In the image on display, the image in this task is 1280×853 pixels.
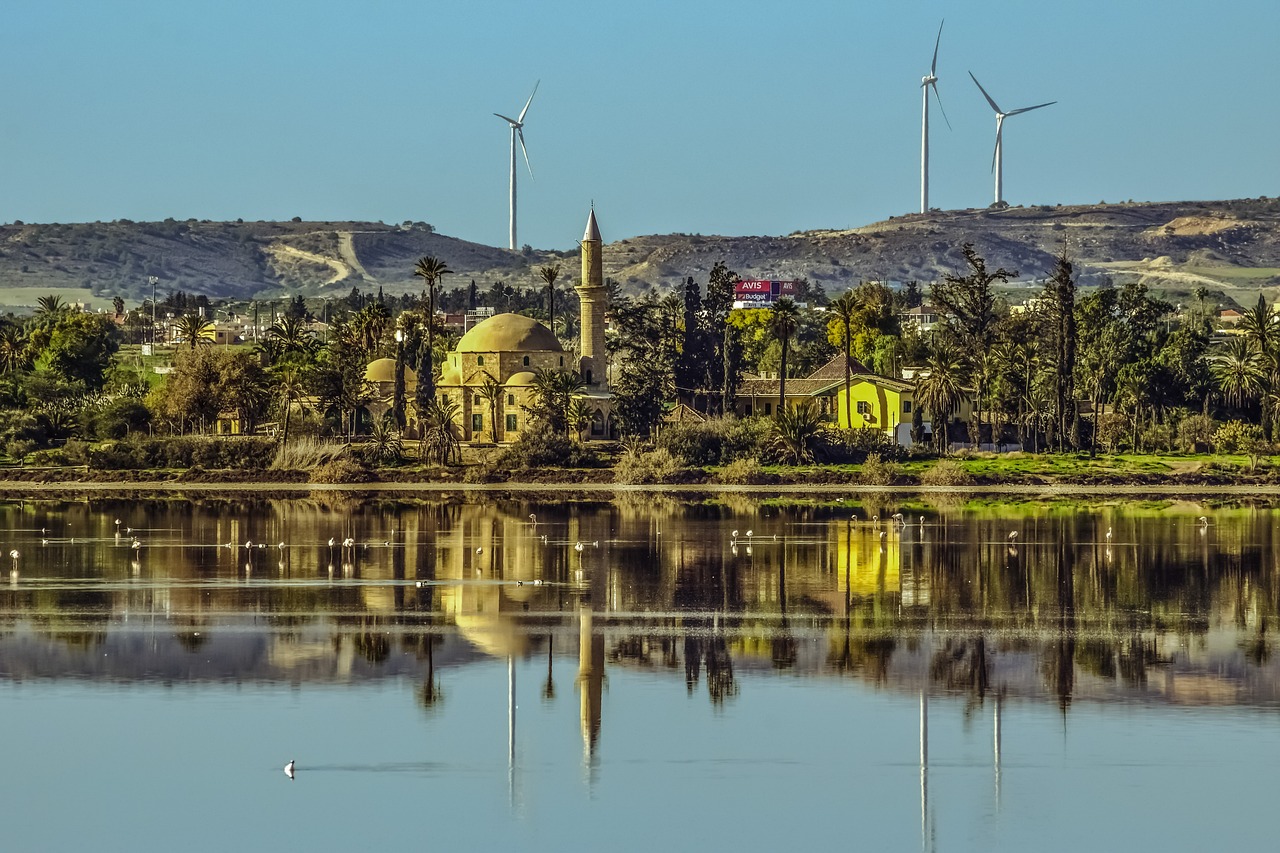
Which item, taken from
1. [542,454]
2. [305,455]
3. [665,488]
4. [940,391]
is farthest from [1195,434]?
[305,455]

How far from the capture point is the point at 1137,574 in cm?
6322

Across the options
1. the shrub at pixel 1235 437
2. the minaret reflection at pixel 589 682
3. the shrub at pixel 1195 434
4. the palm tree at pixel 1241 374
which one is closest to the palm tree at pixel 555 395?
the shrub at pixel 1195 434

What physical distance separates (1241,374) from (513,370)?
4277 centimetres

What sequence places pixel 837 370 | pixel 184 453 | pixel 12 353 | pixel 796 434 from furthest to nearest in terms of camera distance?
1. pixel 12 353
2. pixel 837 370
3. pixel 184 453
4. pixel 796 434

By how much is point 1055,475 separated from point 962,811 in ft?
244

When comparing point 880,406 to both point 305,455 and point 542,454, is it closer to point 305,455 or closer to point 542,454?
point 542,454

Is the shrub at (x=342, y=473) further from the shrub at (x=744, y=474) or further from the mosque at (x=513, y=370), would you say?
the shrub at (x=744, y=474)

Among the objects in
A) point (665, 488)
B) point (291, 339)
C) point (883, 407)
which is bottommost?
point (665, 488)

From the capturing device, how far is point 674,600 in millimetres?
57250

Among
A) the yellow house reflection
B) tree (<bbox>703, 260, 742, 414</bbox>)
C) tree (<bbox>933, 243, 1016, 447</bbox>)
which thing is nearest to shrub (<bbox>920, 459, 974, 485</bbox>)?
tree (<bbox>933, 243, 1016, 447</bbox>)

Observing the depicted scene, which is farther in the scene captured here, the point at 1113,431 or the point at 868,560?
the point at 1113,431

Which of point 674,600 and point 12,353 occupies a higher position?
point 12,353

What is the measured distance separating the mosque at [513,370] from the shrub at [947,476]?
76.1 feet

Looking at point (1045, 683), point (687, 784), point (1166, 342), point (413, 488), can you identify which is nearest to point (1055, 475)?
point (1166, 342)
